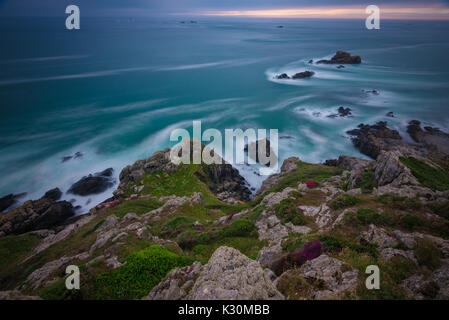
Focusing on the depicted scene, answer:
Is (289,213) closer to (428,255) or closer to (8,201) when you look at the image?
(428,255)

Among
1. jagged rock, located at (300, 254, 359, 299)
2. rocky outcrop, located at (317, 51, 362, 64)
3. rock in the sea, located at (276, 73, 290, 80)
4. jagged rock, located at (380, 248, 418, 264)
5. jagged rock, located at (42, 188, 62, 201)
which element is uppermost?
rocky outcrop, located at (317, 51, 362, 64)

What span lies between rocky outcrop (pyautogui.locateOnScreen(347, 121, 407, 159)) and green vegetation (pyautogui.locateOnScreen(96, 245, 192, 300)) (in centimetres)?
5116

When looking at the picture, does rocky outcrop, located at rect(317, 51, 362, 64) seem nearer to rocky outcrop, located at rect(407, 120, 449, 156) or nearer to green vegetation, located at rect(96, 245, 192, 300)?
rocky outcrop, located at rect(407, 120, 449, 156)

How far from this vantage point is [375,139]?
5262cm

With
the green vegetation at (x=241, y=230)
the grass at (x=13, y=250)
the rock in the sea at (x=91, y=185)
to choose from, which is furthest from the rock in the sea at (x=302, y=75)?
the grass at (x=13, y=250)

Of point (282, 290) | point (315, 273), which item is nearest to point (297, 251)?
point (315, 273)

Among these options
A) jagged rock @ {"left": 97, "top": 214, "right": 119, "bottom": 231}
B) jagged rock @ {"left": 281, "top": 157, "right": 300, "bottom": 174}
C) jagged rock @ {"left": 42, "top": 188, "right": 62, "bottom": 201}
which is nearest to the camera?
jagged rock @ {"left": 97, "top": 214, "right": 119, "bottom": 231}

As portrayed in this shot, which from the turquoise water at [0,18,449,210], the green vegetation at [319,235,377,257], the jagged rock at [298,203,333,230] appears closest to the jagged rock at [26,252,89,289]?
the green vegetation at [319,235,377,257]

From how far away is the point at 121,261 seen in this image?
12.7 m

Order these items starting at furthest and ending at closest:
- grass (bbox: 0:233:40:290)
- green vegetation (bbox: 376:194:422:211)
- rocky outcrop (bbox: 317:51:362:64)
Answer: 1. rocky outcrop (bbox: 317:51:362:64)
2. grass (bbox: 0:233:40:290)
3. green vegetation (bbox: 376:194:422:211)

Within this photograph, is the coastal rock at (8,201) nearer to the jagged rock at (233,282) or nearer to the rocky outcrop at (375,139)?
the jagged rock at (233,282)

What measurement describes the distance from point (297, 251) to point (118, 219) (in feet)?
65.2

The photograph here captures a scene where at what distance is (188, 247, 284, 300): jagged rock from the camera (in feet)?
27.5
